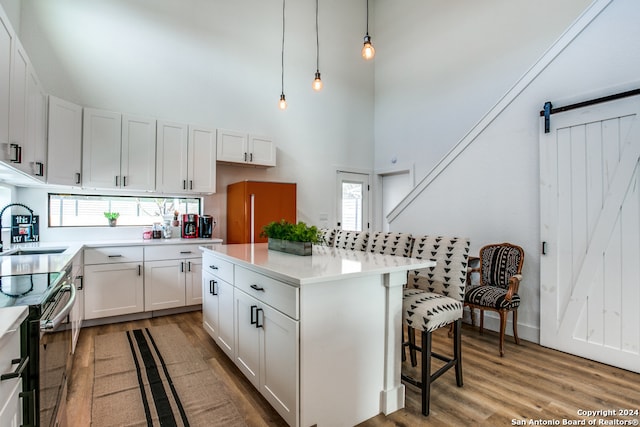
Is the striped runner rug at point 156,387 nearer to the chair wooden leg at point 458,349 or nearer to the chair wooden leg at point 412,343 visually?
the chair wooden leg at point 412,343

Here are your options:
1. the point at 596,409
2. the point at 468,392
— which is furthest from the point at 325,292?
the point at 596,409

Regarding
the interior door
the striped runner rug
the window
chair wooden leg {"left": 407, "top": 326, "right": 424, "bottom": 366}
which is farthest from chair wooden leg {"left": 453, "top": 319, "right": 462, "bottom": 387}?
the interior door

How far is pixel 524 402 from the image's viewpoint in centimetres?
204

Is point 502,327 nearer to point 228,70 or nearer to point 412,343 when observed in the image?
point 412,343

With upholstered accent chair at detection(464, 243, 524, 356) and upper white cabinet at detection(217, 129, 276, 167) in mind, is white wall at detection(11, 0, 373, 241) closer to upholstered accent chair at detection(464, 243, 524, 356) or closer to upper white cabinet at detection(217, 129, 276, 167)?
upper white cabinet at detection(217, 129, 276, 167)

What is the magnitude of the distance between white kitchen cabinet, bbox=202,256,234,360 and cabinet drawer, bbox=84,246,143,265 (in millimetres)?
1094

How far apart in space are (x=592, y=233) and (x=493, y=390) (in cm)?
157

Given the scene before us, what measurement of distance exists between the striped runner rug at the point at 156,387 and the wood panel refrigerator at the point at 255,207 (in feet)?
5.16

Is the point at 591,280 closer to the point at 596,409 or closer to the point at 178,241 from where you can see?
the point at 596,409

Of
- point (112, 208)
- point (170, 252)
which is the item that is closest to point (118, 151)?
point (112, 208)

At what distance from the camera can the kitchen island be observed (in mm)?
1640

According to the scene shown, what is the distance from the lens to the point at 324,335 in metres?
1.69

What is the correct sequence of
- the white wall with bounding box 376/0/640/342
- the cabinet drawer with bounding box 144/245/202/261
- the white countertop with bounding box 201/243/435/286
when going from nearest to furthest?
the white countertop with bounding box 201/243/435/286 → the white wall with bounding box 376/0/640/342 → the cabinet drawer with bounding box 144/245/202/261

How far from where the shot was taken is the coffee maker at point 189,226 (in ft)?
14.0
